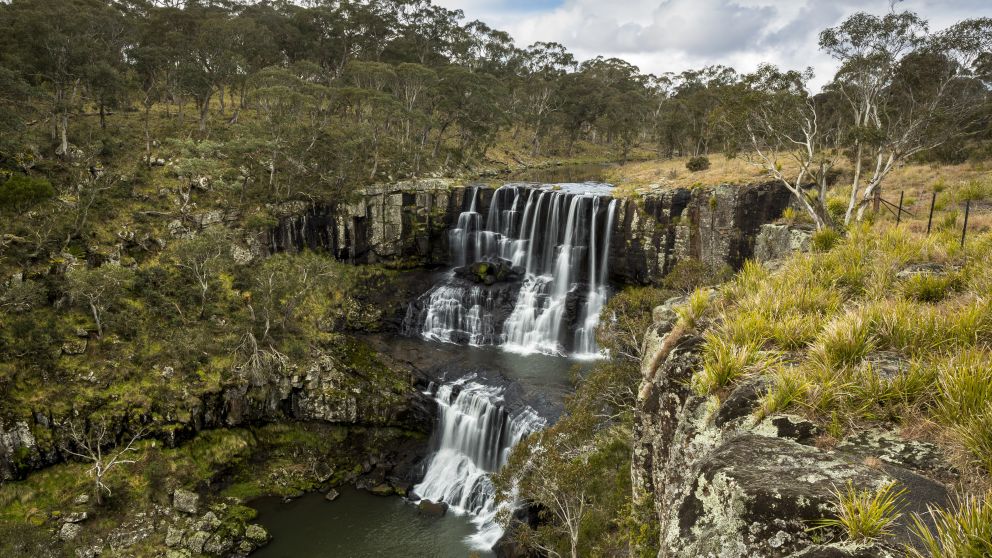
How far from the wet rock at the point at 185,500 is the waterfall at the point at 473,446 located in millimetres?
8864

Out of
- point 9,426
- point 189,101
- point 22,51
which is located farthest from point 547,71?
point 9,426

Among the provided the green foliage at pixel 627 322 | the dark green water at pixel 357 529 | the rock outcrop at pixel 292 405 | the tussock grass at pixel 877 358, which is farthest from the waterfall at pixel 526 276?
the tussock grass at pixel 877 358

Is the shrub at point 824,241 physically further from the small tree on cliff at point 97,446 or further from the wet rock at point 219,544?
the small tree on cliff at point 97,446

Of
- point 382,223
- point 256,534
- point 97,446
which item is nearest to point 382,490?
point 256,534

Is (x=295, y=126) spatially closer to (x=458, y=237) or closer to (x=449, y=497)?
(x=458, y=237)

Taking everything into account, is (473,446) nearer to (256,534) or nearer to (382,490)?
(382,490)

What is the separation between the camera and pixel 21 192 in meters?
24.8

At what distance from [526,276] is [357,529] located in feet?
67.3

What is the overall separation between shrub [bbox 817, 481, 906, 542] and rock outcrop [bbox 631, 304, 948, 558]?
0.22 ft

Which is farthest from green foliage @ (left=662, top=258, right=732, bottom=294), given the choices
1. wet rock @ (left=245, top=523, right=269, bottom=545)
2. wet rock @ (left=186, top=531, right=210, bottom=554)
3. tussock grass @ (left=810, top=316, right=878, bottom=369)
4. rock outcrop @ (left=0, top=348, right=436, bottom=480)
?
wet rock @ (left=186, top=531, right=210, bottom=554)

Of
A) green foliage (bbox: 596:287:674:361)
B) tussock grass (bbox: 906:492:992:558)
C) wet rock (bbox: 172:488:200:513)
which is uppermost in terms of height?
tussock grass (bbox: 906:492:992:558)

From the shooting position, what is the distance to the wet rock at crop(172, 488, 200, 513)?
19891 millimetres

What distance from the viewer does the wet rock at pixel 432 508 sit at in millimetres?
20688

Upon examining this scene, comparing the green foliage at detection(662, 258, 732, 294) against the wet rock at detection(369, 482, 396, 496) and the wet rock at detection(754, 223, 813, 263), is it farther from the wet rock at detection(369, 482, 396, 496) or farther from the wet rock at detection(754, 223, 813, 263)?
the wet rock at detection(369, 482, 396, 496)
